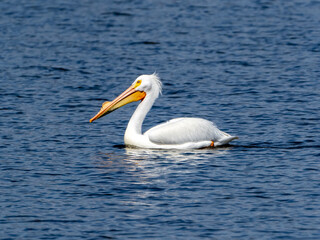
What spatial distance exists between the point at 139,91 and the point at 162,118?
1561 millimetres

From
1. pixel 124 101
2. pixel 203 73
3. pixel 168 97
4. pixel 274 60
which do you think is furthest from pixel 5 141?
pixel 274 60

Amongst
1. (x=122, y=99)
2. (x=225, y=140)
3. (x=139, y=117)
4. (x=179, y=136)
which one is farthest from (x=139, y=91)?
(x=225, y=140)

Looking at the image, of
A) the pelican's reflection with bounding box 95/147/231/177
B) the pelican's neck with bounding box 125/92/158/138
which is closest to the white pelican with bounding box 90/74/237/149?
the pelican's neck with bounding box 125/92/158/138

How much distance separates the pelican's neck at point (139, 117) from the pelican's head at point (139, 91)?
90 millimetres

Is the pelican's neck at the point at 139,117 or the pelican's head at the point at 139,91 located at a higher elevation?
the pelican's head at the point at 139,91

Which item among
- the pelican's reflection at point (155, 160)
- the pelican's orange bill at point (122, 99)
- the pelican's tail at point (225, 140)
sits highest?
the pelican's orange bill at point (122, 99)

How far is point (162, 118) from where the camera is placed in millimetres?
17125

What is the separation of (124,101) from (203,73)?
5.94 m

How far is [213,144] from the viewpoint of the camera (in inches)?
584

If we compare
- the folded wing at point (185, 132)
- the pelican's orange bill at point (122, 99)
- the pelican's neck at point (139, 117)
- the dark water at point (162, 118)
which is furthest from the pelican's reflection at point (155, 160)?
the pelican's orange bill at point (122, 99)

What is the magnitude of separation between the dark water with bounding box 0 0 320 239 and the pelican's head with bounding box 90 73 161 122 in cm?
57

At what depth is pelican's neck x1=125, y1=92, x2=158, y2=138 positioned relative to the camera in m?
15.0

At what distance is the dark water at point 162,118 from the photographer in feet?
35.6

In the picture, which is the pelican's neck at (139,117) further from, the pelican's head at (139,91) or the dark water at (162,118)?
the dark water at (162,118)
